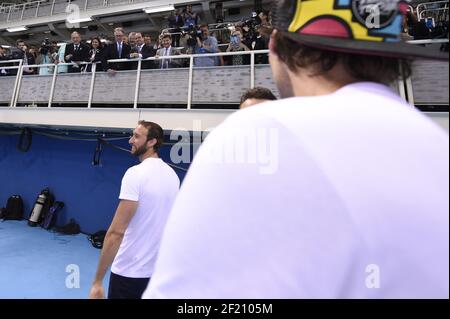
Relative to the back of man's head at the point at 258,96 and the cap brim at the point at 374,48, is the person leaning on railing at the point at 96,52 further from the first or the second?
the cap brim at the point at 374,48

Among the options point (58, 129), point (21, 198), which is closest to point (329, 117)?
point (58, 129)

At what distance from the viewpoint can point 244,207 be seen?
338 millimetres

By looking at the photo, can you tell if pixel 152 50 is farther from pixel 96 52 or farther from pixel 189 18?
pixel 189 18

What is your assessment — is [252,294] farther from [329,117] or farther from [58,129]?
[58,129]

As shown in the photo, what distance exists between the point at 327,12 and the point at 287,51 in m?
0.09

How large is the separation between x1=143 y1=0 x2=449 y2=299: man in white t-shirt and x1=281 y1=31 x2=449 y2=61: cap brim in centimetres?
10

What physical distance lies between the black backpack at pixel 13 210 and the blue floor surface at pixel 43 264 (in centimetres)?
46

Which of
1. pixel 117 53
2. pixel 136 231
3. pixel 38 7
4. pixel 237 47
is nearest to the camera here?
pixel 136 231

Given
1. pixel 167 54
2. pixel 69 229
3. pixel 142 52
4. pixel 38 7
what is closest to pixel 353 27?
pixel 167 54

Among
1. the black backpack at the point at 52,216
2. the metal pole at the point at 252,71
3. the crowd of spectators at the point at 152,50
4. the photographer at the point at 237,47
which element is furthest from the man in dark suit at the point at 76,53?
the metal pole at the point at 252,71

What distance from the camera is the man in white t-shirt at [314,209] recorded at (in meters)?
0.32

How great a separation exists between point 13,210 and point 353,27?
919cm

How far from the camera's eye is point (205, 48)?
5535mm
